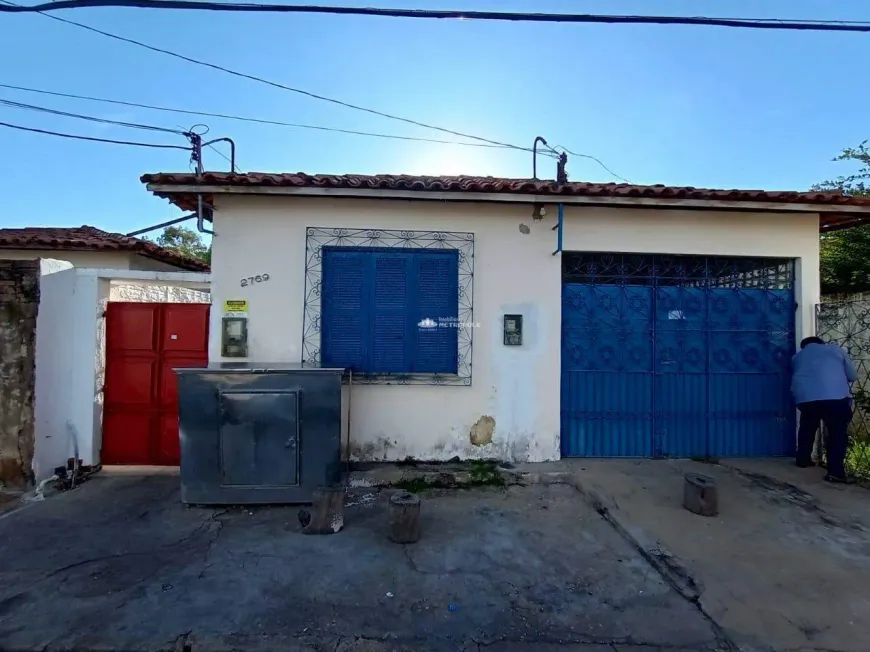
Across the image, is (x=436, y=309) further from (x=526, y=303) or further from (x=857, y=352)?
(x=857, y=352)

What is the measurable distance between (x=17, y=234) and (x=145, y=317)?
5.36 metres

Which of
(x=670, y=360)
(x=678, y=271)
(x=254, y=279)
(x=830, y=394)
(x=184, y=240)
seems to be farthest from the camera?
(x=184, y=240)

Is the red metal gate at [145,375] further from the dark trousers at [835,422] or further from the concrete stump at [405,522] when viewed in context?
the dark trousers at [835,422]

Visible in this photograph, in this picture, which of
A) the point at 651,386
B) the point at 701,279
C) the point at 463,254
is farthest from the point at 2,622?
the point at 701,279

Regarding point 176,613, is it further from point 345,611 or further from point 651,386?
point 651,386

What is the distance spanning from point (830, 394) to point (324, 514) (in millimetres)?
5359

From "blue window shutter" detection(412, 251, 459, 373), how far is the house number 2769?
1717mm

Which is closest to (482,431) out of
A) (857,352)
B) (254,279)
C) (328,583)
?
(328,583)

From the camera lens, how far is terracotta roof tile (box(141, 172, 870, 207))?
4.71m

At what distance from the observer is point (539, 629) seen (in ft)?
8.36

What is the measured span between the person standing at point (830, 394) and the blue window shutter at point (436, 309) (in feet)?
12.9

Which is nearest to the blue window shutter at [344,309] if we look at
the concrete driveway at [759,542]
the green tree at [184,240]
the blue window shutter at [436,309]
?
the blue window shutter at [436,309]

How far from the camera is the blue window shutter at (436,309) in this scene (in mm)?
5160

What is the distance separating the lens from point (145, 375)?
5180 millimetres
